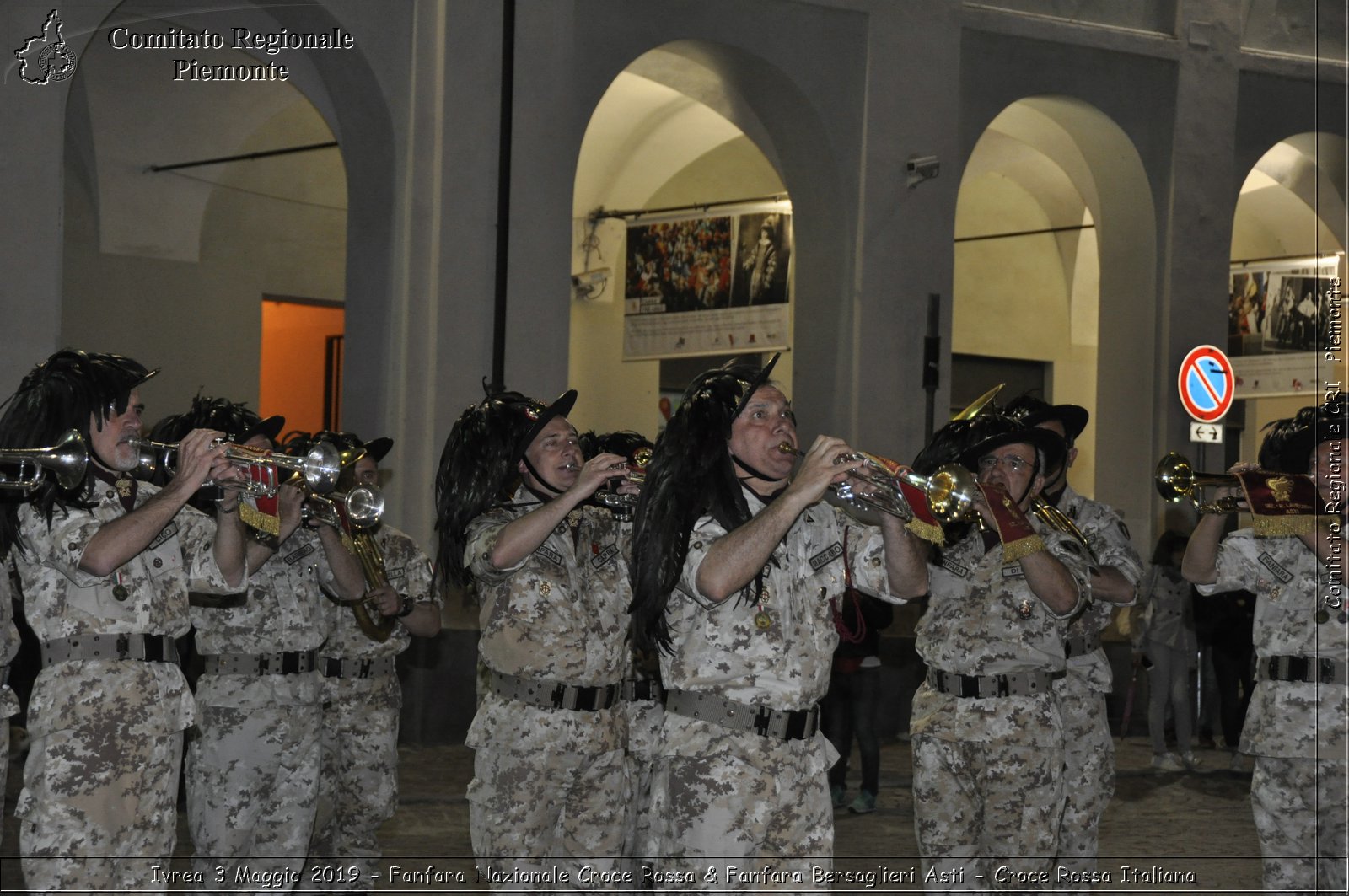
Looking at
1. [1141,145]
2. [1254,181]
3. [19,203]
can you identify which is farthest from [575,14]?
[1254,181]

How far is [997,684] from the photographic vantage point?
619 cm

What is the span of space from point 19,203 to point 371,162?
2812 mm

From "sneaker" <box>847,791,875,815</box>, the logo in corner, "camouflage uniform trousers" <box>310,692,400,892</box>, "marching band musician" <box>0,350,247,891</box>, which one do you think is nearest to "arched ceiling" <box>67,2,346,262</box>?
the logo in corner

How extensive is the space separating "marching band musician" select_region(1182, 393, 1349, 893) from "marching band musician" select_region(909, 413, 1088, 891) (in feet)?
2.49

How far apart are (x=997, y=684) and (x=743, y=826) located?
201 cm

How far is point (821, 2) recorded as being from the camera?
1353cm

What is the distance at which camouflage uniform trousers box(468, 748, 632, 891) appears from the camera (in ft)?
18.7

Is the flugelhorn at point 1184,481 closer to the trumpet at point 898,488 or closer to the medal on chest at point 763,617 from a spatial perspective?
the trumpet at point 898,488

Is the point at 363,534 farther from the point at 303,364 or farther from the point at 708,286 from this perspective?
the point at 303,364

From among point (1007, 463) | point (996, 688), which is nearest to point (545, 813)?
point (996, 688)

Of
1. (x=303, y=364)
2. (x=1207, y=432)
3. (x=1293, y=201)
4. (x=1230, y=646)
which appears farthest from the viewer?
(x=1293, y=201)

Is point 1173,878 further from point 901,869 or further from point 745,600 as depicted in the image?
point 745,600

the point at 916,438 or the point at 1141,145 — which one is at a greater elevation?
the point at 1141,145

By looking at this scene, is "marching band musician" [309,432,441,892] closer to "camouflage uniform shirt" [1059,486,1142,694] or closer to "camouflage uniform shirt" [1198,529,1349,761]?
"camouflage uniform shirt" [1059,486,1142,694]
